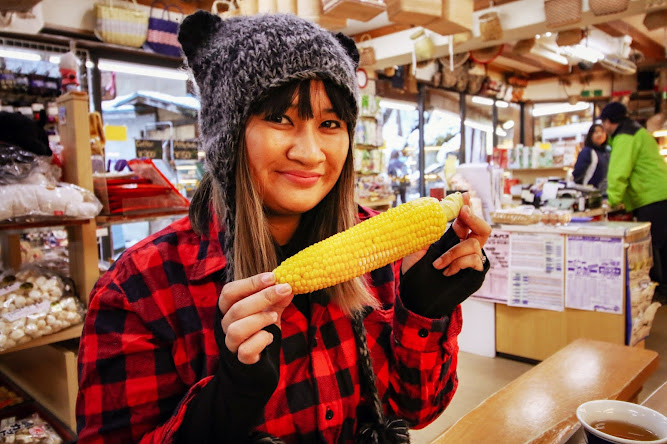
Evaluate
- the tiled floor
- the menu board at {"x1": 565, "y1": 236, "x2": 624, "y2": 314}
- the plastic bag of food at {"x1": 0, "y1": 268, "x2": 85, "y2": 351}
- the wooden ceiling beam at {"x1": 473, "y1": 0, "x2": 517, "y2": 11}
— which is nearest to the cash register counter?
the menu board at {"x1": 565, "y1": 236, "x2": 624, "y2": 314}

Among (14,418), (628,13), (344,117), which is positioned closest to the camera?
(344,117)

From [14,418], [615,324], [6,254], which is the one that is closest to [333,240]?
[14,418]

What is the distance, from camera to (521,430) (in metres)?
1.10

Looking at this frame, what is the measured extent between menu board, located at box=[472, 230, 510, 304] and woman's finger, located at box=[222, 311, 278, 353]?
293 centimetres

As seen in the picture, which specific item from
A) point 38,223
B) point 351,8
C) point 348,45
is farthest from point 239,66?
point 351,8

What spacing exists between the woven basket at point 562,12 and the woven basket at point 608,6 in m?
0.13

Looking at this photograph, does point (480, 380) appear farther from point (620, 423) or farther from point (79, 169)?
point (79, 169)

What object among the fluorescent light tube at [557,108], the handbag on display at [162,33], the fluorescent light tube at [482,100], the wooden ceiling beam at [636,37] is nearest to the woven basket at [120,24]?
the handbag on display at [162,33]

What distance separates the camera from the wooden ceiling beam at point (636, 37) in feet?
20.8

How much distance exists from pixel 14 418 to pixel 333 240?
2.13m

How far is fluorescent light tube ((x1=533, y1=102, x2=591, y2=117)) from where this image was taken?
10105 mm

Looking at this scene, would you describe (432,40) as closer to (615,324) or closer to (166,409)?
(615,324)

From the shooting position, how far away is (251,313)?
2.27 ft

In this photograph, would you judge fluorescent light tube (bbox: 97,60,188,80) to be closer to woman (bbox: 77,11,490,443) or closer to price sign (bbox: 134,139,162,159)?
price sign (bbox: 134,139,162,159)
